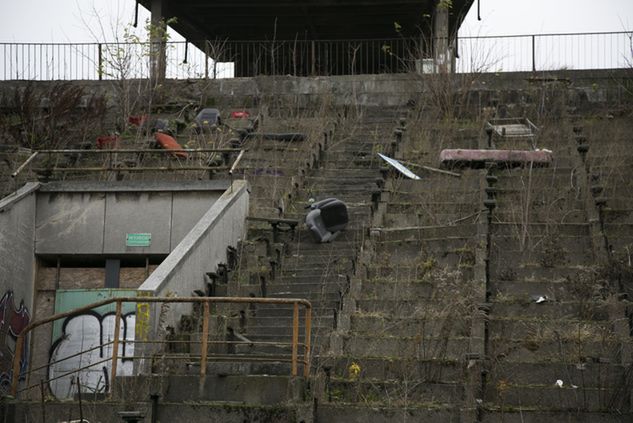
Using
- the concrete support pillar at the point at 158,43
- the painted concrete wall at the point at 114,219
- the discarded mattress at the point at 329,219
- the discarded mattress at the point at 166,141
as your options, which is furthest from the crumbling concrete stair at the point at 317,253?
the concrete support pillar at the point at 158,43

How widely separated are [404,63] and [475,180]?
1277 cm

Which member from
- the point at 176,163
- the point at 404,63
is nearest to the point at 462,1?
the point at 404,63

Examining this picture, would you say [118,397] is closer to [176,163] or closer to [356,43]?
[176,163]

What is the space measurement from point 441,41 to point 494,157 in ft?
31.2

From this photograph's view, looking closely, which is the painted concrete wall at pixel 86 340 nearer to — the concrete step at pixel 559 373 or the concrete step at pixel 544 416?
the concrete step at pixel 559 373

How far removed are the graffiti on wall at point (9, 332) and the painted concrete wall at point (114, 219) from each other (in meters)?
1.45

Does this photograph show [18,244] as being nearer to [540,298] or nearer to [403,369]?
[403,369]

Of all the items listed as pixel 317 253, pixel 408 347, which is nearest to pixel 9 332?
pixel 317 253

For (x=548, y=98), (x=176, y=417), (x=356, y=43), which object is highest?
(x=356, y=43)

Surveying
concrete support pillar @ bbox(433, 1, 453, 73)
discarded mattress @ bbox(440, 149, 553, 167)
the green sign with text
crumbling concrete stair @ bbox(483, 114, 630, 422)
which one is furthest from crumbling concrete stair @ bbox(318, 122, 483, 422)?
concrete support pillar @ bbox(433, 1, 453, 73)

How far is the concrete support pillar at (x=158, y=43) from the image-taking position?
103ft

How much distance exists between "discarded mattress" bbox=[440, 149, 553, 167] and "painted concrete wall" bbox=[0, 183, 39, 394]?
25.2ft

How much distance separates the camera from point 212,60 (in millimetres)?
33031

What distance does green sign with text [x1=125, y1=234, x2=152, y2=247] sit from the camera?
20.9 m
